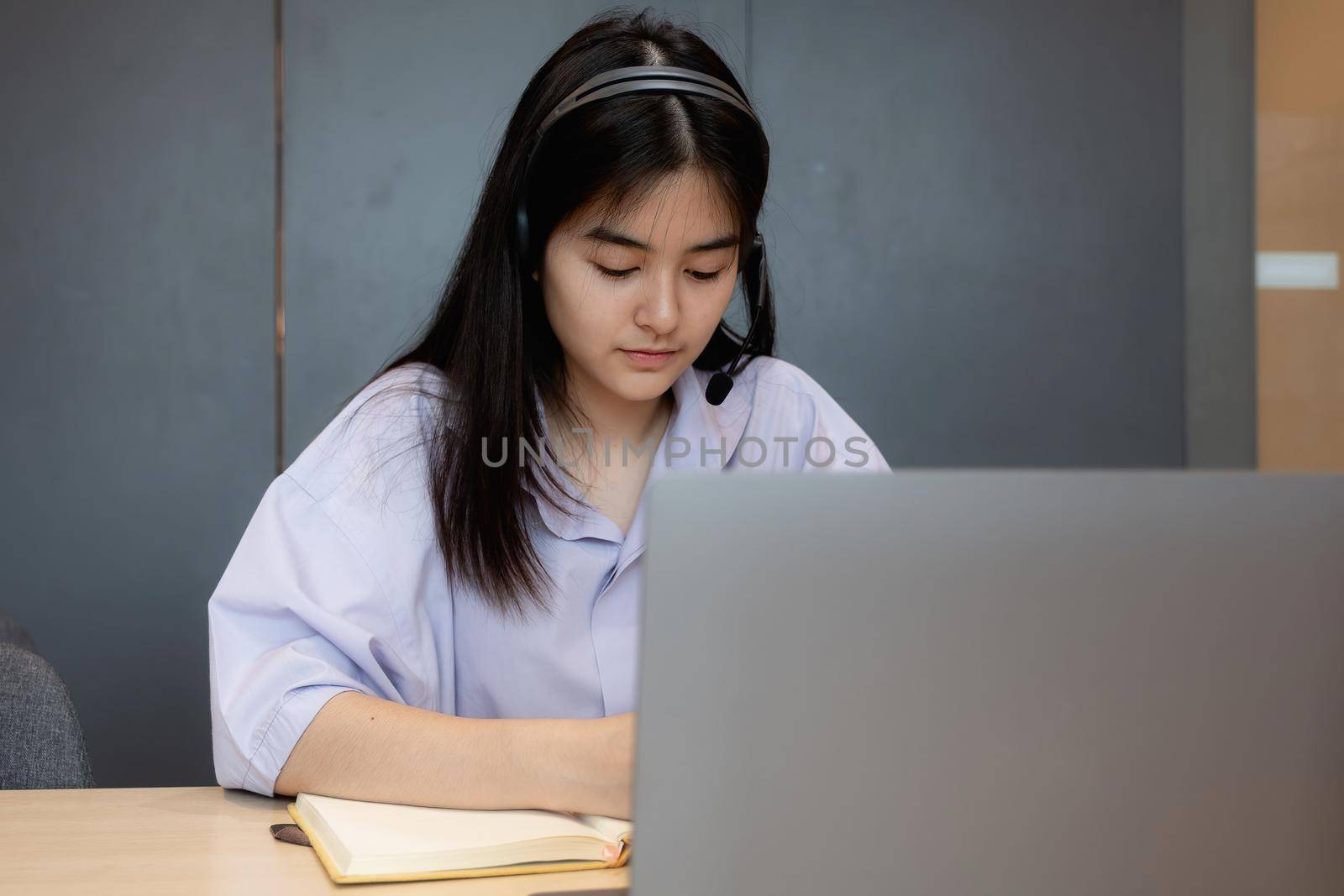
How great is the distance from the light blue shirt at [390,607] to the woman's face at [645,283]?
133 millimetres

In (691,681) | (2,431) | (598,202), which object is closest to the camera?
(691,681)

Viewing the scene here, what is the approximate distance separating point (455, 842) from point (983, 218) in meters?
2.09

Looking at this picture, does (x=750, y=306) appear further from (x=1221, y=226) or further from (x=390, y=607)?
(x=1221, y=226)

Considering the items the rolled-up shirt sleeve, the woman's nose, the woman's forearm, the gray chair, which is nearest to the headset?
the woman's nose

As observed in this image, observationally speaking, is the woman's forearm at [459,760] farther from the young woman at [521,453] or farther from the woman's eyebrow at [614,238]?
the woman's eyebrow at [614,238]

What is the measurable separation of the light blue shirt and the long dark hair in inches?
0.9

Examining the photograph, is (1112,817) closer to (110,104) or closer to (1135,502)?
(1135,502)

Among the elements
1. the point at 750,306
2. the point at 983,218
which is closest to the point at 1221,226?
the point at 983,218

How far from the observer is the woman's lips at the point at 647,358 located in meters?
1.22

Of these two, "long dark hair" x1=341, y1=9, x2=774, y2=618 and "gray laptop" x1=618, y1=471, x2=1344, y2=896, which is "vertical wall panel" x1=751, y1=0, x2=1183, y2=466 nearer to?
"long dark hair" x1=341, y1=9, x2=774, y2=618

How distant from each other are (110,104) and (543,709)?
5.68 feet

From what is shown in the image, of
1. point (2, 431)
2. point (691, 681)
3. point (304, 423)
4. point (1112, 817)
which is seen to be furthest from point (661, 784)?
point (2, 431)

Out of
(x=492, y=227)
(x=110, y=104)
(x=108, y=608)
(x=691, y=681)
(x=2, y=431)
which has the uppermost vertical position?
(x=110, y=104)

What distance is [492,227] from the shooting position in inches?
48.6
